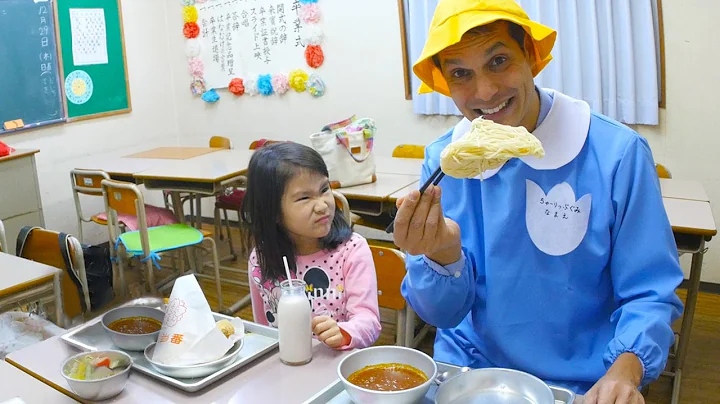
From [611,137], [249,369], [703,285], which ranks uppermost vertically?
[611,137]

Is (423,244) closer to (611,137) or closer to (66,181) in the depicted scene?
(611,137)

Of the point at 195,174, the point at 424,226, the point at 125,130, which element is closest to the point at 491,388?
the point at 424,226

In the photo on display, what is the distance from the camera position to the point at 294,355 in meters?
1.23

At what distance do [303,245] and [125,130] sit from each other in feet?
13.6

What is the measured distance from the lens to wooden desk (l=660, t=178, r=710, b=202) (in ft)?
9.24

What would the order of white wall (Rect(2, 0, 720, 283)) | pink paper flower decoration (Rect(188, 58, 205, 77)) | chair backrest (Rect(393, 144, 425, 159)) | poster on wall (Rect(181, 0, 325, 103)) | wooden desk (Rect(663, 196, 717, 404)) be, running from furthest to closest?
1. pink paper flower decoration (Rect(188, 58, 205, 77))
2. poster on wall (Rect(181, 0, 325, 103))
3. chair backrest (Rect(393, 144, 425, 159))
4. white wall (Rect(2, 0, 720, 283))
5. wooden desk (Rect(663, 196, 717, 404))

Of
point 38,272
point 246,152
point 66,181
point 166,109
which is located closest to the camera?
point 38,272

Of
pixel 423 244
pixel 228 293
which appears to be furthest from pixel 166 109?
pixel 423 244

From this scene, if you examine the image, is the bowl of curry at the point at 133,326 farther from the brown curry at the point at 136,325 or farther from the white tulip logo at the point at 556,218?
the white tulip logo at the point at 556,218

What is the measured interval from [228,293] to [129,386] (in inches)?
113

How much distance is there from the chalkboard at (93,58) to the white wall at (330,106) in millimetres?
110

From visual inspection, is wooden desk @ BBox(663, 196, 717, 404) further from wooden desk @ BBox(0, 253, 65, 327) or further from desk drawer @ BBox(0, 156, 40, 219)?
desk drawer @ BBox(0, 156, 40, 219)

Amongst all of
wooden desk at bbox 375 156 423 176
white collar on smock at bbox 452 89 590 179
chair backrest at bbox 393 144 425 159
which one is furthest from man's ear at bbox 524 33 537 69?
chair backrest at bbox 393 144 425 159

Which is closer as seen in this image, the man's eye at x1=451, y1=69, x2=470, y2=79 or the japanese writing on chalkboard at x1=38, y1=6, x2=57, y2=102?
the man's eye at x1=451, y1=69, x2=470, y2=79
